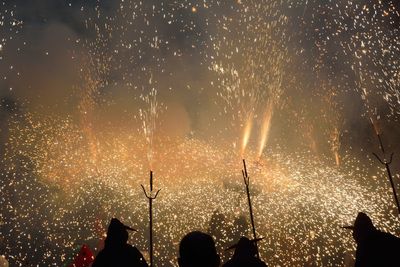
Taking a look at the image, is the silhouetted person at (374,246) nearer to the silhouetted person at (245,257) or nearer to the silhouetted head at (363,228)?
the silhouetted head at (363,228)

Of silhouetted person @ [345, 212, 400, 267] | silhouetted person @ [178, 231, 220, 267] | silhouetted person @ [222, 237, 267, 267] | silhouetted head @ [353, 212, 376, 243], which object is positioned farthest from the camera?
silhouetted head @ [353, 212, 376, 243]

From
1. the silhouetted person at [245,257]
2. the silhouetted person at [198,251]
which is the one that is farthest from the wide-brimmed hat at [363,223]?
the silhouetted person at [198,251]

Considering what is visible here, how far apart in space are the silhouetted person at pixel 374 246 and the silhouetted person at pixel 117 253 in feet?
11.6

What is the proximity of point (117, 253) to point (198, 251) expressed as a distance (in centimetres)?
238

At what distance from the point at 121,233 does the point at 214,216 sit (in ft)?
229

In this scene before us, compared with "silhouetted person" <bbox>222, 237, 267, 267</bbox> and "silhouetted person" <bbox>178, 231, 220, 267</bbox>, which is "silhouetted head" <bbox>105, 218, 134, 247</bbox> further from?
"silhouetted person" <bbox>178, 231, 220, 267</bbox>

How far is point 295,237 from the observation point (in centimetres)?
12306

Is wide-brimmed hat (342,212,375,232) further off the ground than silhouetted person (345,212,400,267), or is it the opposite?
wide-brimmed hat (342,212,375,232)

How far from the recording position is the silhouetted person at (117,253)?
4.70 metres

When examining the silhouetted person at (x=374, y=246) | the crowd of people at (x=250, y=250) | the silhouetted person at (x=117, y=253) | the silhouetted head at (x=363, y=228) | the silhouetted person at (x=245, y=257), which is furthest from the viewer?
the silhouetted head at (x=363, y=228)

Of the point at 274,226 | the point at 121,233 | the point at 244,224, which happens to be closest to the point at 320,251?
the point at 274,226

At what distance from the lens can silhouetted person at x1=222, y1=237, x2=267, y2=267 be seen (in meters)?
4.17

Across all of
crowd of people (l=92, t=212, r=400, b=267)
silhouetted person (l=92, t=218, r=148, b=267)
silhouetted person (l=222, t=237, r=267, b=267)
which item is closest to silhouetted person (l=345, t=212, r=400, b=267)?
crowd of people (l=92, t=212, r=400, b=267)

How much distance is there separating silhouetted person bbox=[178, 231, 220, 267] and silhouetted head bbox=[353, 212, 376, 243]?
3.58 m
